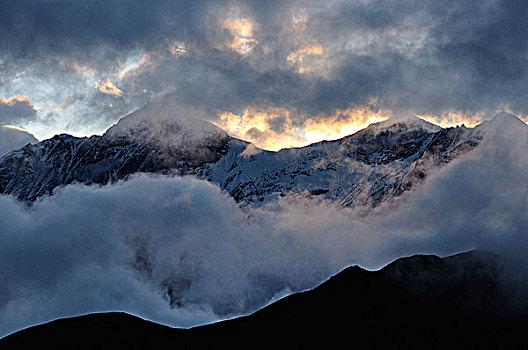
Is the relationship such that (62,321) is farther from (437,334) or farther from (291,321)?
(437,334)

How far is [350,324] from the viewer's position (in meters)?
69.6

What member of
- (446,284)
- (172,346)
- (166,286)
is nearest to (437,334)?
(446,284)

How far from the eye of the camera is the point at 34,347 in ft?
230

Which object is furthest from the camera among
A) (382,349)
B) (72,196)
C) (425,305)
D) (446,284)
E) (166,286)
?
(72,196)

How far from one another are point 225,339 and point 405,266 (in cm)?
3194

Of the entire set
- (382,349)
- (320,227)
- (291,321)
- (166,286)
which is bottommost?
(382,349)

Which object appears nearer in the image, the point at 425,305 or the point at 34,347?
the point at 34,347

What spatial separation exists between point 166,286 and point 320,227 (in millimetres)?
62796

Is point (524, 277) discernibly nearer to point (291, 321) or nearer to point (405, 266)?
point (405, 266)

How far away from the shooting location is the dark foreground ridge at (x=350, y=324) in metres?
68.6

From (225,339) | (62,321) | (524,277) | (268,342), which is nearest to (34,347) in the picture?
(62,321)

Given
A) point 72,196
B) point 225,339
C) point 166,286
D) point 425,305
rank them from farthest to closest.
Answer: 1. point 72,196
2. point 166,286
3. point 425,305
4. point 225,339

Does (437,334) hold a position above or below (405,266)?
below

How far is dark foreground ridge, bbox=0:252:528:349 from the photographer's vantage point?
68625 millimetres
